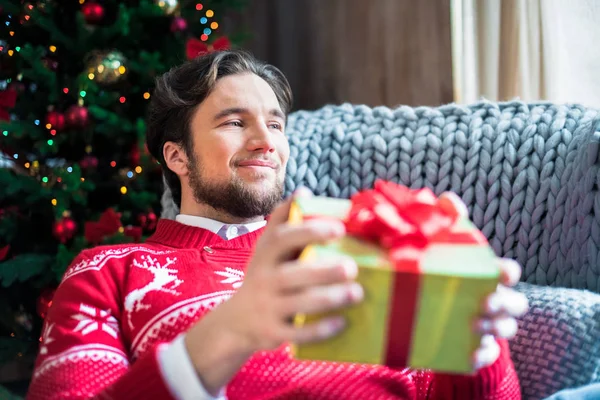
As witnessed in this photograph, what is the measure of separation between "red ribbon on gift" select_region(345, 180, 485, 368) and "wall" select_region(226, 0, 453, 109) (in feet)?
4.56

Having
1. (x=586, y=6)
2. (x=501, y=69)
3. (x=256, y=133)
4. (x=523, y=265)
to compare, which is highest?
(x=586, y=6)

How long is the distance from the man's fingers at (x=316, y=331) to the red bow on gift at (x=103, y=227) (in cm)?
133

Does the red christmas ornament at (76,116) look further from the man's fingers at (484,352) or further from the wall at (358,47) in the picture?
the man's fingers at (484,352)

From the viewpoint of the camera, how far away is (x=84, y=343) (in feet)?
2.81

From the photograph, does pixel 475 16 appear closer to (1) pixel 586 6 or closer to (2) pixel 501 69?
(2) pixel 501 69

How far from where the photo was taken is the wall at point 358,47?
197 centimetres

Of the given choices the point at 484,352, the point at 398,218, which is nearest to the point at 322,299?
the point at 398,218

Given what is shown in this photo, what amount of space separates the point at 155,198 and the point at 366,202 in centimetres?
138

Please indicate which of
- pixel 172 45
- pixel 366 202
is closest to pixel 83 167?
pixel 172 45

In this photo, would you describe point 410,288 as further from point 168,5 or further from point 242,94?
point 168,5

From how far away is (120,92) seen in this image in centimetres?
190

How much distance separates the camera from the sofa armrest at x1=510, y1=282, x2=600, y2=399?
0.89 metres

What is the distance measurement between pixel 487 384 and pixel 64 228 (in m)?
1.34

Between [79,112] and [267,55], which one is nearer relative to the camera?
[79,112]
